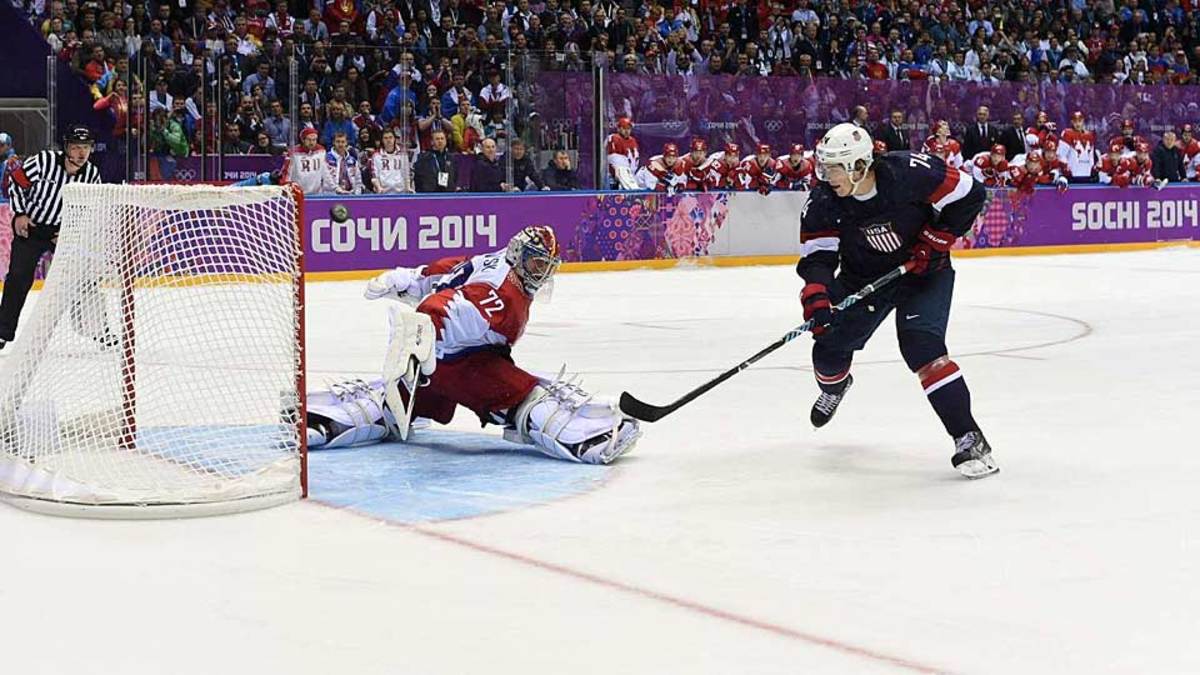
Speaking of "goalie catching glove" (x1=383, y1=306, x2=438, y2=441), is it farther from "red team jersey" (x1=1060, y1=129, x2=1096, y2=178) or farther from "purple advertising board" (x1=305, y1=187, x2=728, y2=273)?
"red team jersey" (x1=1060, y1=129, x2=1096, y2=178)

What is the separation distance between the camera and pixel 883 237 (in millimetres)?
5031

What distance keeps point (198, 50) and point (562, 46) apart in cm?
474

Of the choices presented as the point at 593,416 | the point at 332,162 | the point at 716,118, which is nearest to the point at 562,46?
the point at 716,118

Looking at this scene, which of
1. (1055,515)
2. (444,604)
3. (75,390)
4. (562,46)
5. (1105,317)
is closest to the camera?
(444,604)

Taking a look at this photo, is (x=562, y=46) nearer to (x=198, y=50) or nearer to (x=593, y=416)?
(x=198, y=50)

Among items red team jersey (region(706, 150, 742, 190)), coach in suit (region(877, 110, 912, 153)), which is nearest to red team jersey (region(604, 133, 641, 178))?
red team jersey (region(706, 150, 742, 190))

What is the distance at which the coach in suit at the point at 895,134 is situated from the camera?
1533cm

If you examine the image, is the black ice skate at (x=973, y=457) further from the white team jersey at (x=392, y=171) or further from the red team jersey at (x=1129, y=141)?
the red team jersey at (x=1129, y=141)

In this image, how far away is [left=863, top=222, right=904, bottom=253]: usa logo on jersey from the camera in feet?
16.4

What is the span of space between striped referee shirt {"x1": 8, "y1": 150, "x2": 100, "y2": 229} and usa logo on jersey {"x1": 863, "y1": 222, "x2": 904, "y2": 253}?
384 centimetres

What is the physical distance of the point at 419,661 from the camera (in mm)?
2936

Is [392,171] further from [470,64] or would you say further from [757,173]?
[757,173]

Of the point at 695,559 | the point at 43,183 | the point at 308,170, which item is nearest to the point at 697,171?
the point at 308,170

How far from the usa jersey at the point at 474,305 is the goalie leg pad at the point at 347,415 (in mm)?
288
